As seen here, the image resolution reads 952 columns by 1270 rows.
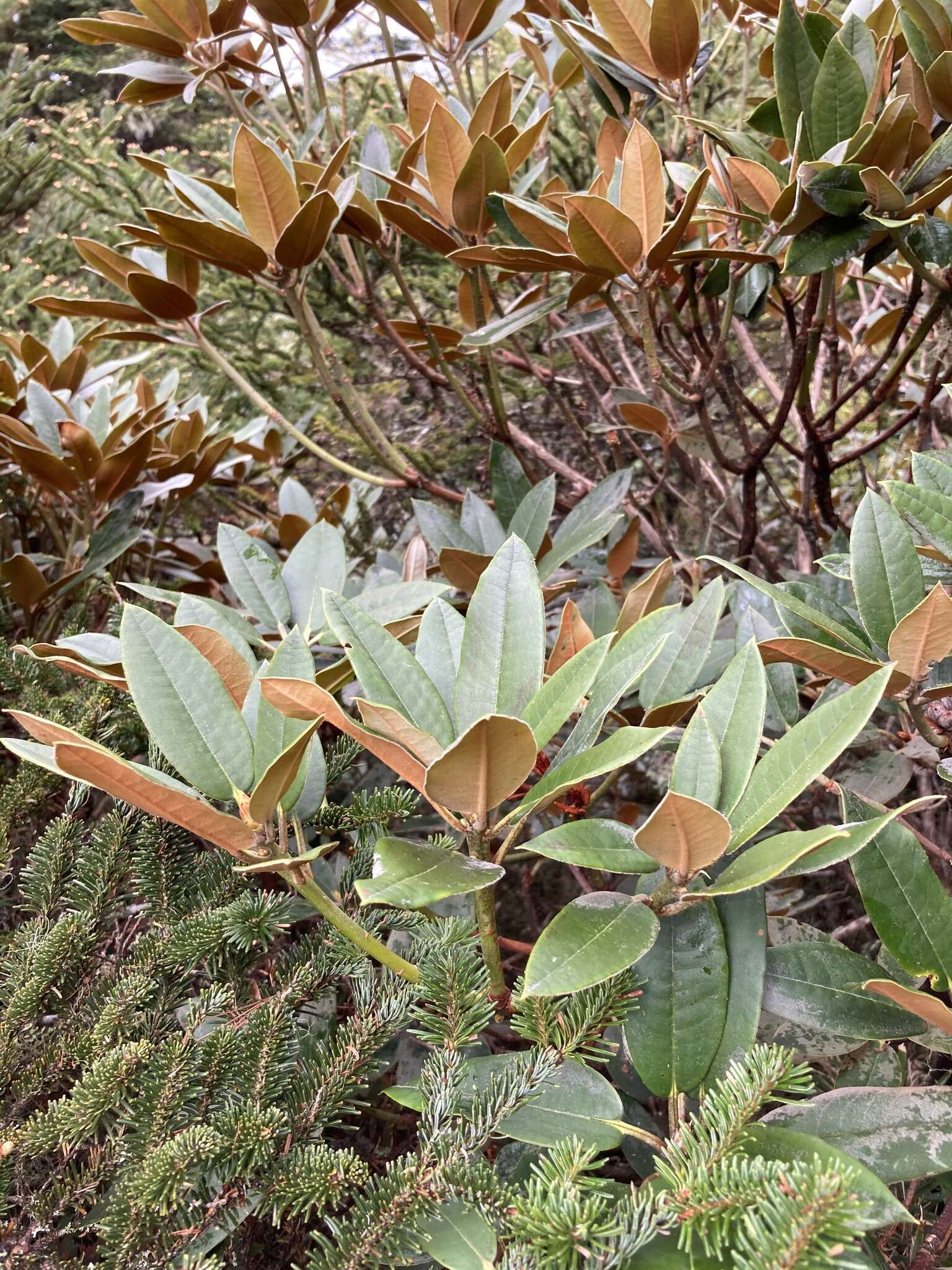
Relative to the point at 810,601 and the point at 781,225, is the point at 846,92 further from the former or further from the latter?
the point at 810,601

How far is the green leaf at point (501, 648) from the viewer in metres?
0.56

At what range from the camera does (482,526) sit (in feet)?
3.68

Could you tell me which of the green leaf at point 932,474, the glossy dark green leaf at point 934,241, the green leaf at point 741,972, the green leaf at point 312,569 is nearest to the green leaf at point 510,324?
the green leaf at point 312,569

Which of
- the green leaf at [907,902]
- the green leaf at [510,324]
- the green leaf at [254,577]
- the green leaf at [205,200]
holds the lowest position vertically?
the green leaf at [254,577]

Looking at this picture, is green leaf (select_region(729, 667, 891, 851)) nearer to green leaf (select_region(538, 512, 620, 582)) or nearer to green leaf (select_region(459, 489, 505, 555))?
green leaf (select_region(538, 512, 620, 582))

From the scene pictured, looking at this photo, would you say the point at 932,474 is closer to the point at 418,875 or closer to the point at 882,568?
the point at 882,568

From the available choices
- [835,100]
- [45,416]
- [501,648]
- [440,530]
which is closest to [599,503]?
[440,530]

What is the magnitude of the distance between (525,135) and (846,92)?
16.8 inches

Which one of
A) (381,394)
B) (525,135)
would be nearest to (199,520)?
(381,394)

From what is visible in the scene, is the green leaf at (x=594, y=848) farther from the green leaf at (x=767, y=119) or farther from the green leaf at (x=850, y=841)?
the green leaf at (x=767, y=119)

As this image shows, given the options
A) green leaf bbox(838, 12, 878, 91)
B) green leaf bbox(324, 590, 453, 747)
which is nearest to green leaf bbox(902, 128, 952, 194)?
green leaf bbox(838, 12, 878, 91)

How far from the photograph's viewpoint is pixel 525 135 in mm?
1100

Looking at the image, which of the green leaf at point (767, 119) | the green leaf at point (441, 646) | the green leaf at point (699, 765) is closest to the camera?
the green leaf at point (699, 765)

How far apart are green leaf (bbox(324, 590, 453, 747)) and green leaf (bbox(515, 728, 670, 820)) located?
8 centimetres
